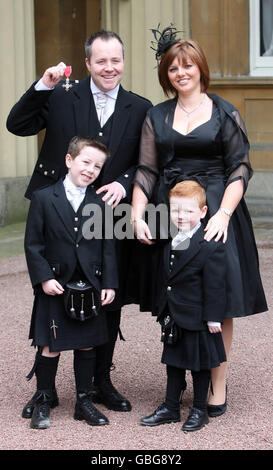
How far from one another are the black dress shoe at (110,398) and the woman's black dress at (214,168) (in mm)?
478

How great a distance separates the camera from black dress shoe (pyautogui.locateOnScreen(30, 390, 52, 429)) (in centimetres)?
414

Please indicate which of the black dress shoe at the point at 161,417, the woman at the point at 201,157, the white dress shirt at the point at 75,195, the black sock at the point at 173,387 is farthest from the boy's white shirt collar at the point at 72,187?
the black dress shoe at the point at 161,417

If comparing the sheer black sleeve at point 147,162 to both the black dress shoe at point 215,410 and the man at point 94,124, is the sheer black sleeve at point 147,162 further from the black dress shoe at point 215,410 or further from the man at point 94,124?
the black dress shoe at point 215,410

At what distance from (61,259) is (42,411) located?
0.70 m

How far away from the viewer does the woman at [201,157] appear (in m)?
4.10

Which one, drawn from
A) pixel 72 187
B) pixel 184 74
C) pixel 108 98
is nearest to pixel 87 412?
pixel 72 187

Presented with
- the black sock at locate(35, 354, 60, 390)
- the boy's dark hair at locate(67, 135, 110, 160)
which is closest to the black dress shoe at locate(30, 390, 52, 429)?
the black sock at locate(35, 354, 60, 390)

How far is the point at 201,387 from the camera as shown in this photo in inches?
164

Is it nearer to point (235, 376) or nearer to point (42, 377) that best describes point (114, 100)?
point (42, 377)

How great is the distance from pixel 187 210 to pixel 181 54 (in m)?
0.69

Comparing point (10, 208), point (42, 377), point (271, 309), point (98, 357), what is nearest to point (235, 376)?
point (98, 357)

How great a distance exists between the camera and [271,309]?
6.46m

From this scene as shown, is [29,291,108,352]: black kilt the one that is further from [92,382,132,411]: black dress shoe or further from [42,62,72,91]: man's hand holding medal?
[42,62,72,91]: man's hand holding medal

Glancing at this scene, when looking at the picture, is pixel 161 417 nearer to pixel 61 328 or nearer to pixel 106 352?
pixel 106 352
